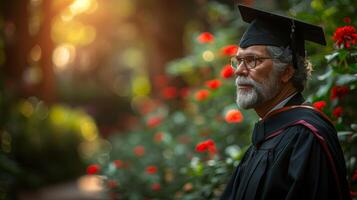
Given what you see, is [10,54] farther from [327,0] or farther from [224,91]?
[327,0]

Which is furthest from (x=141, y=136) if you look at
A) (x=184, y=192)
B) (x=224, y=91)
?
(x=184, y=192)

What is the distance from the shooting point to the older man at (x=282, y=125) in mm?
2305

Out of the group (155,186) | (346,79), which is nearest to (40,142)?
(155,186)

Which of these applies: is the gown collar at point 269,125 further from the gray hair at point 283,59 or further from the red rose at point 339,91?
the red rose at point 339,91

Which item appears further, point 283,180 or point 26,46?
point 26,46

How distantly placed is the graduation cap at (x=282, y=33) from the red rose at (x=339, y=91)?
784 mm

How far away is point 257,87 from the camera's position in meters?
2.67

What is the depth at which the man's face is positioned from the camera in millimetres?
2666

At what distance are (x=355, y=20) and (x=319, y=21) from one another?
0.26 m

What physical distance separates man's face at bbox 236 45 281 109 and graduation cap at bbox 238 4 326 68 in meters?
0.05

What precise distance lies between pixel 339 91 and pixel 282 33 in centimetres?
93

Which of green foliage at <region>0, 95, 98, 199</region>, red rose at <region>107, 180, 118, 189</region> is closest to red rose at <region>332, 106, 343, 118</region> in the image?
red rose at <region>107, 180, 118, 189</region>

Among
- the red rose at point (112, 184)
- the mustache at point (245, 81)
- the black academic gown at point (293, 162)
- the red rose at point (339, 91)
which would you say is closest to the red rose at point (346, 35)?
the red rose at point (339, 91)

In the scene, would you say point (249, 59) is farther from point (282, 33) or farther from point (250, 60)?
point (282, 33)
